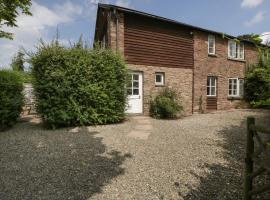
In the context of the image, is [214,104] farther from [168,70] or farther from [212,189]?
[212,189]

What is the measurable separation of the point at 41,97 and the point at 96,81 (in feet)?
6.58

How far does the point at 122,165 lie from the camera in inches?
175

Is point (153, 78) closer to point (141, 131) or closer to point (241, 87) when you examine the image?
point (141, 131)

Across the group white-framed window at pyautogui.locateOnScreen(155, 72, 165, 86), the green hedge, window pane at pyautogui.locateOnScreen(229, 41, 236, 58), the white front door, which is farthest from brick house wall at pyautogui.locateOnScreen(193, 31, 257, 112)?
the green hedge

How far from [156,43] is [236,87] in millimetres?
7313

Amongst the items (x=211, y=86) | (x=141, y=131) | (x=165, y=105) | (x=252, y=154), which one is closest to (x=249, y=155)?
(x=252, y=154)

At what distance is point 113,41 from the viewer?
10367 mm

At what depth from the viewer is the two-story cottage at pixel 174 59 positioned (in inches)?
424

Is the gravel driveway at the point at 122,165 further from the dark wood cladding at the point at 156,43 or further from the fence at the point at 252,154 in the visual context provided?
the dark wood cladding at the point at 156,43

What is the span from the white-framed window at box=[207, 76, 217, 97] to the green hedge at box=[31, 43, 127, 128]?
24.4 feet

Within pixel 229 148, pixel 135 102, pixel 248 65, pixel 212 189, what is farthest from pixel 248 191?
pixel 248 65

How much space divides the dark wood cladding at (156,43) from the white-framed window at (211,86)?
192 cm

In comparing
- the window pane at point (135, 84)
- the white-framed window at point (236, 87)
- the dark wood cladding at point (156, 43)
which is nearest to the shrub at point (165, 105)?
the window pane at point (135, 84)

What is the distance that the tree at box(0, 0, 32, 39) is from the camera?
25.0 ft
